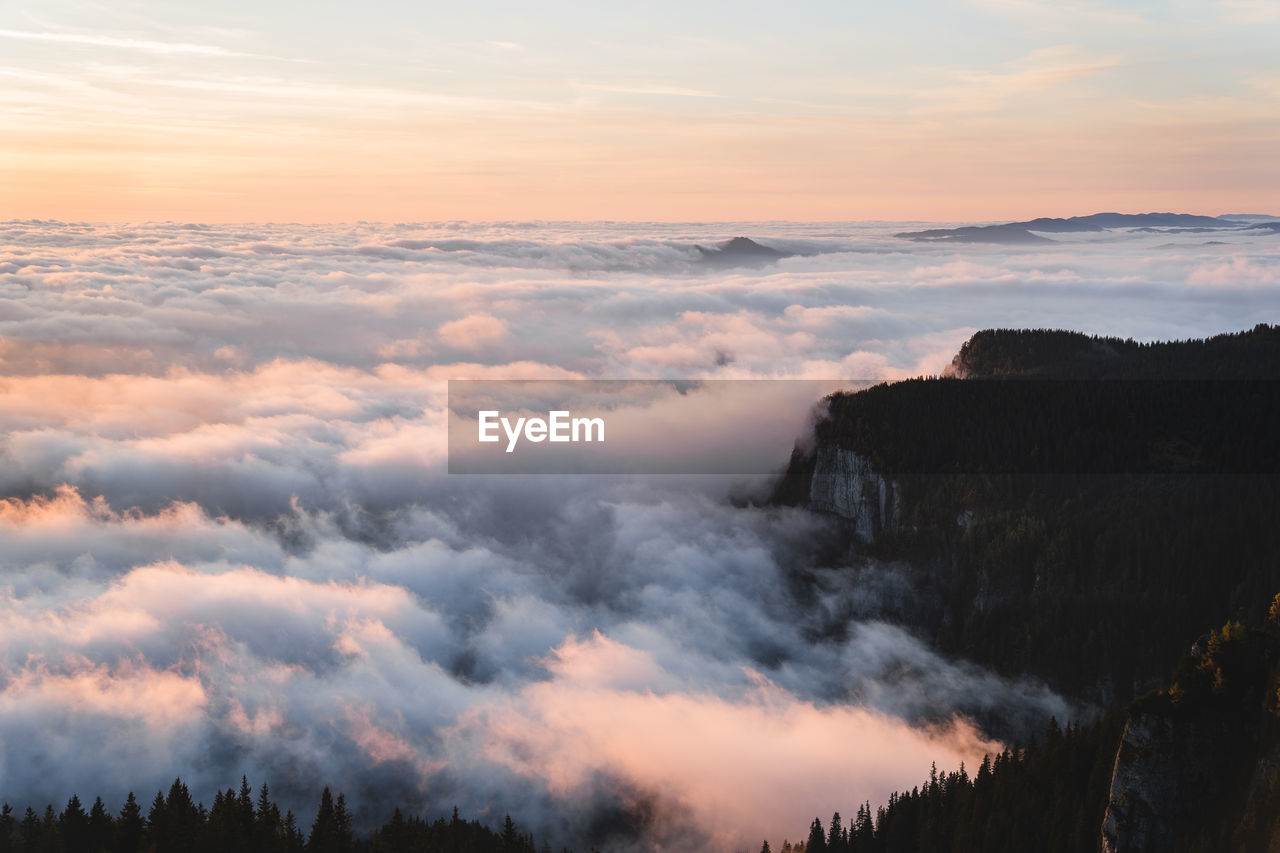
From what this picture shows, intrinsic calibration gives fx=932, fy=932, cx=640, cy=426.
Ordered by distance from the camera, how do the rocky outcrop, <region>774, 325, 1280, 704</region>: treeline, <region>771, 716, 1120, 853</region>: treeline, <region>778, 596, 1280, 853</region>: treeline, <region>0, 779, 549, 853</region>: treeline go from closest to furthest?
<region>778, 596, 1280, 853</region>: treeline → the rocky outcrop → <region>771, 716, 1120, 853</region>: treeline → <region>0, 779, 549, 853</region>: treeline → <region>774, 325, 1280, 704</region>: treeline

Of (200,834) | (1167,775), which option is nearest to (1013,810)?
(1167,775)

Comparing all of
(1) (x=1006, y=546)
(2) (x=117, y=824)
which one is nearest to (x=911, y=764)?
(1) (x=1006, y=546)

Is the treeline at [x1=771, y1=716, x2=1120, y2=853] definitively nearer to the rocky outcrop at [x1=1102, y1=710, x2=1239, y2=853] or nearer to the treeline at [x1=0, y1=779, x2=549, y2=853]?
the rocky outcrop at [x1=1102, y1=710, x2=1239, y2=853]

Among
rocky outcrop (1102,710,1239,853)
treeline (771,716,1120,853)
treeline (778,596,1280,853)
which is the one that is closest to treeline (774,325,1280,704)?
treeline (771,716,1120,853)

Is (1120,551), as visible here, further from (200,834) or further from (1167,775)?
(200,834)

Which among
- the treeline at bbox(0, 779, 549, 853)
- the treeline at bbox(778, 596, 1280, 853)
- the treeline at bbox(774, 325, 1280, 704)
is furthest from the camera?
the treeline at bbox(774, 325, 1280, 704)

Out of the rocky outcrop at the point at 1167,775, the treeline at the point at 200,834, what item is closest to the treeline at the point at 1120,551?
the rocky outcrop at the point at 1167,775

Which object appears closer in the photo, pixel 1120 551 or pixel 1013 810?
pixel 1013 810

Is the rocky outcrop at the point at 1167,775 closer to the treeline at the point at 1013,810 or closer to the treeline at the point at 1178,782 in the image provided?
the treeline at the point at 1178,782

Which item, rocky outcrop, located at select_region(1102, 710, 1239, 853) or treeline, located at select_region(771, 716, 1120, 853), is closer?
rocky outcrop, located at select_region(1102, 710, 1239, 853)

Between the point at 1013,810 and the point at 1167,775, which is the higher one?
the point at 1167,775
